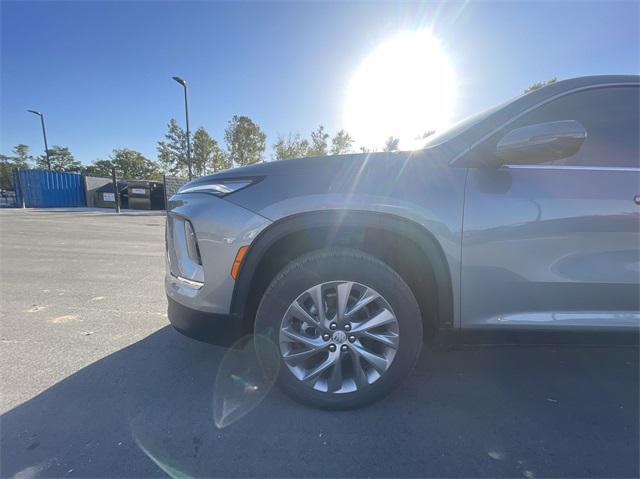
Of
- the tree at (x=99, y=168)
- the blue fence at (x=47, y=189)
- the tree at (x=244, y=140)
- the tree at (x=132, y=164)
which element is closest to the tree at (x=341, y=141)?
the tree at (x=244, y=140)

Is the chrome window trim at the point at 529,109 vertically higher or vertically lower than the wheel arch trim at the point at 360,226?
higher

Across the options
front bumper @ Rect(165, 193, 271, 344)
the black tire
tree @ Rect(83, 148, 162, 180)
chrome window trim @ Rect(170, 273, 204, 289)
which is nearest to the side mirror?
the black tire

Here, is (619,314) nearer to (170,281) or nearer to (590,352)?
(590,352)

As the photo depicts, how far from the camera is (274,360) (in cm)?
177

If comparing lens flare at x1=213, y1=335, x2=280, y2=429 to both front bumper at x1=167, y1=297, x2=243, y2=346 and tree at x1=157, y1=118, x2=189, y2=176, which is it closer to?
front bumper at x1=167, y1=297, x2=243, y2=346

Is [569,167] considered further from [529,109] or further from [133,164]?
[133,164]

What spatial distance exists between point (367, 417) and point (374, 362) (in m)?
0.31

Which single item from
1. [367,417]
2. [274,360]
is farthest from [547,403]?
[274,360]

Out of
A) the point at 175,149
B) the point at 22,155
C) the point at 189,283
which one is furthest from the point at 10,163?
the point at 189,283

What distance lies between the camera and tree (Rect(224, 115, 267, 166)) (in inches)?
1125

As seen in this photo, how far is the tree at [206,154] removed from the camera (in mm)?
29875

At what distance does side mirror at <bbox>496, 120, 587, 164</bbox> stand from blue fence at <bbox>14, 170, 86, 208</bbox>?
27895 millimetres

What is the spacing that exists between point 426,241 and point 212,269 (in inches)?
47.1

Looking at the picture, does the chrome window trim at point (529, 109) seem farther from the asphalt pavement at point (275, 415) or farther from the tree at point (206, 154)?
the tree at point (206, 154)
